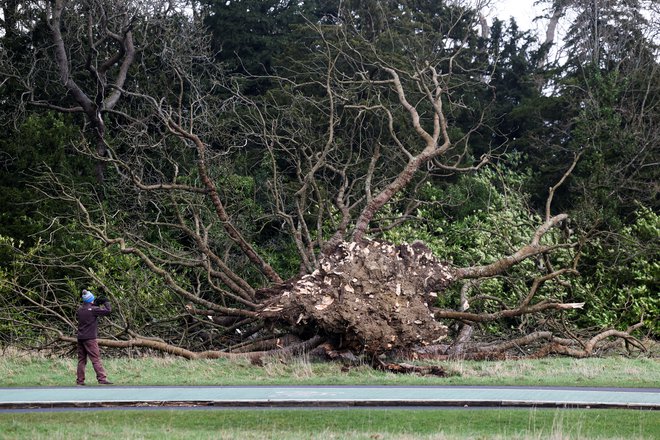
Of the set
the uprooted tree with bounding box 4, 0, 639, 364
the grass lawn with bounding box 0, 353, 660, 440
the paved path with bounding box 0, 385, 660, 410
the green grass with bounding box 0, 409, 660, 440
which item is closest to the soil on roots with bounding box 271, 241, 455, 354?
the uprooted tree with bounding box 4, 0, 639, 364

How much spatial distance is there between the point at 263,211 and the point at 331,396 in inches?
754

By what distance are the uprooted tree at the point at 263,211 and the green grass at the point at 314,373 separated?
0.67 metres

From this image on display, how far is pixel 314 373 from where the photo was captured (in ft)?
57.8

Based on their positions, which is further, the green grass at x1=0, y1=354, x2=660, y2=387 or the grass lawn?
the green grass at x1=0, y1=354, x2=660, y2=387

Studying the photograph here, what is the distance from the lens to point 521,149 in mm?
39406

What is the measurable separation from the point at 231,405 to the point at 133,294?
383 inches

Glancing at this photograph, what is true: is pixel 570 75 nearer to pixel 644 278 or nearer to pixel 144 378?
pixel 644 278

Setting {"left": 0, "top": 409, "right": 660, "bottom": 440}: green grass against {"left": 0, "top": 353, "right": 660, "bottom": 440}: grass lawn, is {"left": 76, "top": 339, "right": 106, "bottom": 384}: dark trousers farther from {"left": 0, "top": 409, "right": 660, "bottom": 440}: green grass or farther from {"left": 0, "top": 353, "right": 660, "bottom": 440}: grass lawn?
{"left": 0, "top": 409, "right": 660, "bottom": 440}: green grass

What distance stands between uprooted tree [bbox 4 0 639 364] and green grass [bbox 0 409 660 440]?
5619mm

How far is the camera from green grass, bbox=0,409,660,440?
11266 millimetres

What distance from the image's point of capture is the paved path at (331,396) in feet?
44.1

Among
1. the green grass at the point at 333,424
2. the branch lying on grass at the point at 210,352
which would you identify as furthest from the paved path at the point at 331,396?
the branch lying on grass at the point at 210,352

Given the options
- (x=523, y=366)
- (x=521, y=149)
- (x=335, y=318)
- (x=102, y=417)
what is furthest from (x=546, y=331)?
(x=521, y=149)

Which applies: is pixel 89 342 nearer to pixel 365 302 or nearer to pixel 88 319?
pixel 88 319
